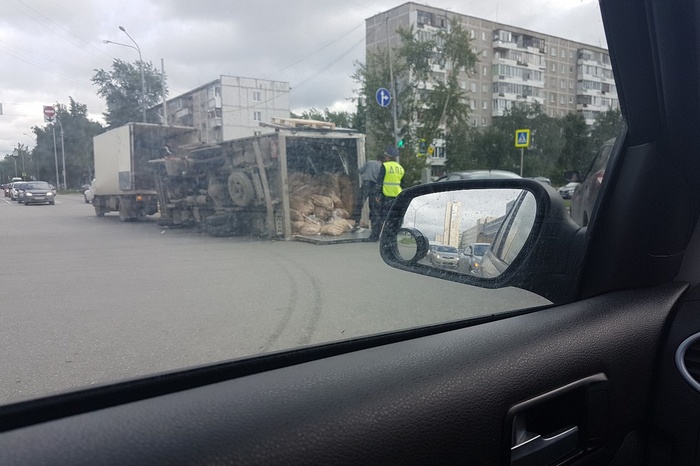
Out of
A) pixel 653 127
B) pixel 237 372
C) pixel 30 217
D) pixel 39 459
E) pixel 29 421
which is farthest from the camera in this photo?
pixel 30 217

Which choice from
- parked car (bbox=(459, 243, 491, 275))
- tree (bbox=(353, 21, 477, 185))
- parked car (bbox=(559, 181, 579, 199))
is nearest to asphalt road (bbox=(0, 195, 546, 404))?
parked car (bbox=(459, 243, 491, 275))

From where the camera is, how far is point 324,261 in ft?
15.3

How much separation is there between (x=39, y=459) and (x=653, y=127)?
2231 millimetres

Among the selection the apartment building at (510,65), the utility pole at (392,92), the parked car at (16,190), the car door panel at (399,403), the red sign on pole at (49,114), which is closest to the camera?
the car door panel at (399,403)

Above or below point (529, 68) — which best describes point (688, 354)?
below

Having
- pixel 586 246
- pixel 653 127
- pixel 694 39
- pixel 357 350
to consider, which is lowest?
pixel 357 350

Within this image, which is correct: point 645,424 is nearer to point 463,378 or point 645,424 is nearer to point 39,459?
point 463,378

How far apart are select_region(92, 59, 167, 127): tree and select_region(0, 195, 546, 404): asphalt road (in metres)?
0.66

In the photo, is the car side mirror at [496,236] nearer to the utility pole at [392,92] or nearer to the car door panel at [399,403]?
the car door panel at [399,403]

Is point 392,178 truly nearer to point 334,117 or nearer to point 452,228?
point 334,117

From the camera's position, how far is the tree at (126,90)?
6.39 ft

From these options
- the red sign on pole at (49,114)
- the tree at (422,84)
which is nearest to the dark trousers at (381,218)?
the tree at (422,84)

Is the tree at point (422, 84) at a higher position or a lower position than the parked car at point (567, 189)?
higher

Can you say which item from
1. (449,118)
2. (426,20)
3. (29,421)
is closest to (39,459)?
(29,421)
